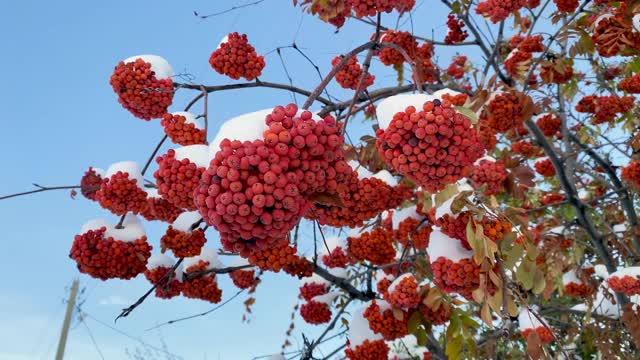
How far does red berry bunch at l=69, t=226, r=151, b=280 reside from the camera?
2.72 metres

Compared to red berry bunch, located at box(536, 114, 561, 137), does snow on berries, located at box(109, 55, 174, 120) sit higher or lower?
lower

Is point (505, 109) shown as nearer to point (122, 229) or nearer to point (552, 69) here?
point (552, 69)

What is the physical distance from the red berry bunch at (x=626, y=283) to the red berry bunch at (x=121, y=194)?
3.25m

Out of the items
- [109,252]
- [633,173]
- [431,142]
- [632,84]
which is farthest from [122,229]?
[633,173]

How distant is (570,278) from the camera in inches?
203

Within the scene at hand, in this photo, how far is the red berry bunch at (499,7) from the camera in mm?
3385

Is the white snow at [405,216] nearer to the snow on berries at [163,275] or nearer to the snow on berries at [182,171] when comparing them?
the snow on berries at [163,275]

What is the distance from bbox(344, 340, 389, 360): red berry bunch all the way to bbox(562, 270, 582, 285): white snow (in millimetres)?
2593

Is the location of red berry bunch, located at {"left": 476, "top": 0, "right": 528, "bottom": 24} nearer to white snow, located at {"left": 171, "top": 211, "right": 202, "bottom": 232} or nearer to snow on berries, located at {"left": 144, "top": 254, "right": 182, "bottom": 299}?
white snow, located at {"left": 171, "top": 211, "right": 202, "bottom": 232}

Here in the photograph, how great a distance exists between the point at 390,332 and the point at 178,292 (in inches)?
56.2

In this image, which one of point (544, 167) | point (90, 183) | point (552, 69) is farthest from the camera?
point (544, 167)

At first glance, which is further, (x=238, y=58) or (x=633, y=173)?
(x=633, y=173)

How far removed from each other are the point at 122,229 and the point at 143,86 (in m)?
0.80

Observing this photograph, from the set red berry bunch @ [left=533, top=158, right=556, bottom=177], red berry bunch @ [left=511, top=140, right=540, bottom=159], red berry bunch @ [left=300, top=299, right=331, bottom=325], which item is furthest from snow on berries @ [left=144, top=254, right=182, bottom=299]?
red berry bunch @ [left=533, top=158, right=556, bottom=177]
